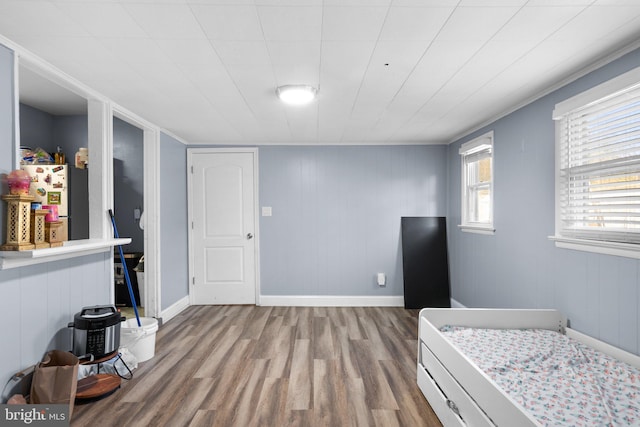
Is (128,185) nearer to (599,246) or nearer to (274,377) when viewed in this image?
(274,377)

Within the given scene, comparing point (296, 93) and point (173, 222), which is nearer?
point (296, 93)

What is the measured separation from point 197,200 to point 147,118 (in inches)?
57.6

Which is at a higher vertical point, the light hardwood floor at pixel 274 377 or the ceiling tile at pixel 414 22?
the ceiling tile at pixel 414 22

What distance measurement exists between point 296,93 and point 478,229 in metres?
→ 2.58

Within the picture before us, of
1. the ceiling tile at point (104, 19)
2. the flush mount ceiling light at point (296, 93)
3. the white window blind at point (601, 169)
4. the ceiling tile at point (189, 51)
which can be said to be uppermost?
the ceiling tile at point (104, 19)

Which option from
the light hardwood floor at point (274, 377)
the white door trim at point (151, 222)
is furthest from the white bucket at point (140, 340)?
the white door trim at point (151, 222)

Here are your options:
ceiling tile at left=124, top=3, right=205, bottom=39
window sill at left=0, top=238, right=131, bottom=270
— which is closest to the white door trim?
window sill at left=0, top=238, right=131, bottom=270

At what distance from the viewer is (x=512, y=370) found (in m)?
1.95

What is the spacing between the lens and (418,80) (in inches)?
98.5

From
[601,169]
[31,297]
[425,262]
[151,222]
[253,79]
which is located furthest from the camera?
[425,262]

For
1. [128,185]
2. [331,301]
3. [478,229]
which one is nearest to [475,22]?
[478,229]

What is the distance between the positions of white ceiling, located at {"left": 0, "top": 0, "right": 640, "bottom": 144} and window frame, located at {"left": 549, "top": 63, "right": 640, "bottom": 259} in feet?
0.62

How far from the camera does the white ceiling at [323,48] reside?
1624 mm

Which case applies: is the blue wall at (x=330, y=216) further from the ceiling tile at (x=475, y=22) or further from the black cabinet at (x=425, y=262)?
the ceiling tile at (x=475, y=22)
